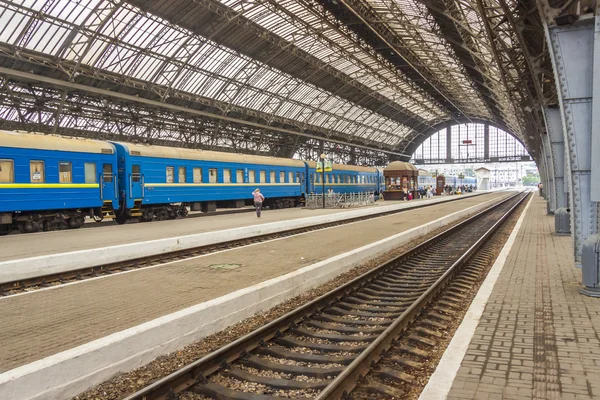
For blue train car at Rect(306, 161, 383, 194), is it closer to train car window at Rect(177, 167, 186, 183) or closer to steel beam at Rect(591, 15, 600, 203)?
train car window at Rect(177, 167, 186, 183)

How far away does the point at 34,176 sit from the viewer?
16.7m

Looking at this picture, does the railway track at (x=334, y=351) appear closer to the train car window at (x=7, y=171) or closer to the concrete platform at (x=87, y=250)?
the concrete platform at (x=87, y=250)

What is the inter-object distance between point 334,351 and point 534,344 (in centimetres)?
233

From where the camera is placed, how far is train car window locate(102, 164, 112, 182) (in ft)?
63.9

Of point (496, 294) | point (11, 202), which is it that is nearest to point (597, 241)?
point (496, 294)

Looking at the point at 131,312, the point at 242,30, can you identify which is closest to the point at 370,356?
the point at 131,312

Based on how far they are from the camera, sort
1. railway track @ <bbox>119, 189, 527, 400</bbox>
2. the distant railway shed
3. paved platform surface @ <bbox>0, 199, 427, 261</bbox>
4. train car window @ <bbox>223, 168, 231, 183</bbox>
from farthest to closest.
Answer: train car window @ <bbox>223, 168, 231, 183</bbox> → paved platform surface @ <bbox>0, 199, 427, 261</bbox> → the distant railway shed → railway track @ <bbox>119, 189, 527, 400</bbox>

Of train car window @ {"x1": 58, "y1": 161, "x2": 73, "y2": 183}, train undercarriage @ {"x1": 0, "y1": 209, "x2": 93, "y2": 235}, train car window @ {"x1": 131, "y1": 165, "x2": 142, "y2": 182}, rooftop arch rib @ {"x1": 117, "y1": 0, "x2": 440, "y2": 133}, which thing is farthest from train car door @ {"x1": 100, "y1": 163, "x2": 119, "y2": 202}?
rooftop arch rib @ {"x1": 117, "y1": 0, "x2": 440, "y2": 133}

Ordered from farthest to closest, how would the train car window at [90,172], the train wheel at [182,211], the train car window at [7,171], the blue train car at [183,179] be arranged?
the train wheel at [182,211], the blue train car at [183,179], the train car window at [90,172], the train car window at [7,171]

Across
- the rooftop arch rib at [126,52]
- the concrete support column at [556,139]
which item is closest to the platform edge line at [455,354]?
the concrete support column at [556,139]

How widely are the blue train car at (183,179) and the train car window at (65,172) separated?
2693 mm

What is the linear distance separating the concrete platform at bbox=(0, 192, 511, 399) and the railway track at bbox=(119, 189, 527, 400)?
37.3 inches

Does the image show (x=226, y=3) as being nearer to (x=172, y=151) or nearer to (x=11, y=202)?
(x=172, y=151)

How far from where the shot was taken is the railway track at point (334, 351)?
184 inches
